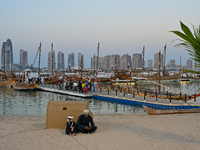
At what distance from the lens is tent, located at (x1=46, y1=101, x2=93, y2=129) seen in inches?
390

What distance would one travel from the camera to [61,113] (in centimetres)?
992

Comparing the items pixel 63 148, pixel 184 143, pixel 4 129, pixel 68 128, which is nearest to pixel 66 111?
pixel 68 128

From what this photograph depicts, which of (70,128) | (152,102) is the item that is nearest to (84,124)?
(70,128)

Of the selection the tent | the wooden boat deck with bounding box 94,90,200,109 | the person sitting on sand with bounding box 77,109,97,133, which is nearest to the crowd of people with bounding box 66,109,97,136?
the person sitting on sand with bounding box 77,109,97,133

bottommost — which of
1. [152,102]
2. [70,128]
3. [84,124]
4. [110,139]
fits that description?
[152,102]

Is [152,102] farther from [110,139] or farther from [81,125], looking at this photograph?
[110,139]

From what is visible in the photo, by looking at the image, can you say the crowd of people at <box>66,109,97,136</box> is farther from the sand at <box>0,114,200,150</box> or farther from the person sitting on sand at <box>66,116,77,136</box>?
the sand at <box>0,114,200,150</box>

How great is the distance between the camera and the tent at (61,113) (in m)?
9.90

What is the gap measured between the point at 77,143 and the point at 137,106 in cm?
1824

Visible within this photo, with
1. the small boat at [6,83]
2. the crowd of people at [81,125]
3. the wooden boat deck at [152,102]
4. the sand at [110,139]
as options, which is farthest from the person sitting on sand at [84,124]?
the small boat at [6,83]

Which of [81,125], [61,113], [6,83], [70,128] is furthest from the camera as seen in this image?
[6,83]

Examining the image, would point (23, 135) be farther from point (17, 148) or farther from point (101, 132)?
point (101, 132)

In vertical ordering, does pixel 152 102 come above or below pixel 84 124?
below

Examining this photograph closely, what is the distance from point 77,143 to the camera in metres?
7.98
